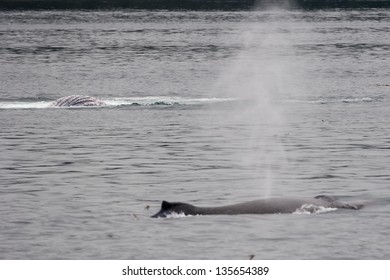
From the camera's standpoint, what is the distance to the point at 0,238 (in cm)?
3578

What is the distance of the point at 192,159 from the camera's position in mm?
50219

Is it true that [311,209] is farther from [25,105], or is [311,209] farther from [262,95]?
[262,95]

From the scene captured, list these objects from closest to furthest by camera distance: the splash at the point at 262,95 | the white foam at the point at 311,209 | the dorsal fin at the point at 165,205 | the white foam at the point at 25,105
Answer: the dorsal fin at the point at 165,205
the white foam at the point at 311,209
the splash at the point at 262,95
the white foam at the point at 25,105

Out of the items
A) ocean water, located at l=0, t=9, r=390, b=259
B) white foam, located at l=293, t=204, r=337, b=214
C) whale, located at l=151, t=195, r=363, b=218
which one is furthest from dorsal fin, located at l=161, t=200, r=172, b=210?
white foam, located at l=293, t=204, r=337, b=214

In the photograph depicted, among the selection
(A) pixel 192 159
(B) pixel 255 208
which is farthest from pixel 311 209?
(A) pixel 192 159

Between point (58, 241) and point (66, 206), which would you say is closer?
point (58, 241)

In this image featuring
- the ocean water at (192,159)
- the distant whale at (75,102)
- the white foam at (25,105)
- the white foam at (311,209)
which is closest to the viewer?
the ocean water at (192,159)

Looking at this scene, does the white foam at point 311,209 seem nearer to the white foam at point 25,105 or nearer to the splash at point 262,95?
the splash at point 262,95

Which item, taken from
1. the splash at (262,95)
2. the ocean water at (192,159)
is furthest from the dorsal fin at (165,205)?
the splash at (262,95)

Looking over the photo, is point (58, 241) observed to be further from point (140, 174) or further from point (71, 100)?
point (71, 100)

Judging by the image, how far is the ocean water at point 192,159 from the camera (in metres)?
35.2

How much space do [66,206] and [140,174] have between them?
6.66 metres

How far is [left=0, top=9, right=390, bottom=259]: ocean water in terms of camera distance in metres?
35.2
